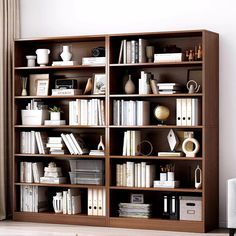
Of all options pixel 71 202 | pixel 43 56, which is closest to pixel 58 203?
pixel 71 202

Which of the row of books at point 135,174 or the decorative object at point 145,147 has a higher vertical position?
the decorative object at point 145,147

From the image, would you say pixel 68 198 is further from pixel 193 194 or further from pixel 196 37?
pixel 196 37

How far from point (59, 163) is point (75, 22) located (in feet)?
5.23

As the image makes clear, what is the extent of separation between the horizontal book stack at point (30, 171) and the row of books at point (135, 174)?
3.07 ft

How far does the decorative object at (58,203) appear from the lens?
297 inches

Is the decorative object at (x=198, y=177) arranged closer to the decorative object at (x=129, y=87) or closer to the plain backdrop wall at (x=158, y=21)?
the plain backdrop wall at (x=158, y=21)

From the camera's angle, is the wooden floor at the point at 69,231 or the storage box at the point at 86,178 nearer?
the wooden floor at the point at 69,231

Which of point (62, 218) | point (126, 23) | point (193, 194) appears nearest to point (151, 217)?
point (193, 194)

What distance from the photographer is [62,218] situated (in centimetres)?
746

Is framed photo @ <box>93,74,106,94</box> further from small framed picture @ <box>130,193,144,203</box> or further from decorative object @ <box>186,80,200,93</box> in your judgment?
small framed picture @ <box>130,193,144,203</box>

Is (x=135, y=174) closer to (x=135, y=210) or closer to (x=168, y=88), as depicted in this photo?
(x=135, y=210)

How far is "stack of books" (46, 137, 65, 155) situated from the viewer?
752 cm

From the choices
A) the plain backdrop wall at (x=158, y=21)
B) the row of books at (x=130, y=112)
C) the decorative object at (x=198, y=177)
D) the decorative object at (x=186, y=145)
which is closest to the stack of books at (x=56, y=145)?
the row of books at (x=130, y=112)

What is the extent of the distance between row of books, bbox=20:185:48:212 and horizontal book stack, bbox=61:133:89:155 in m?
0.60
